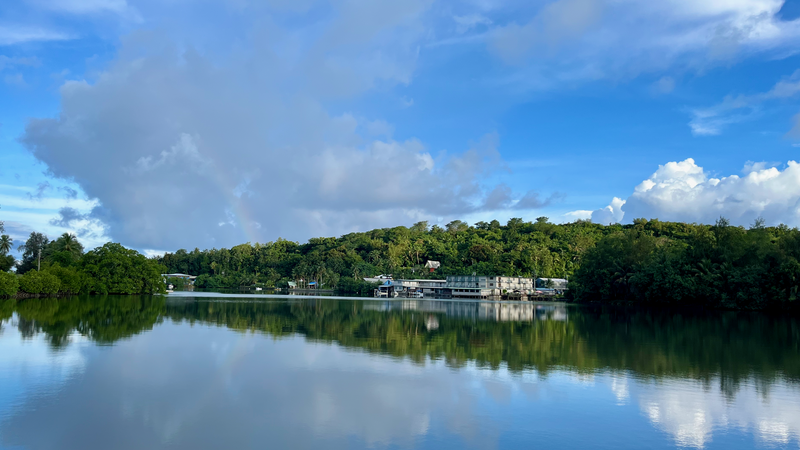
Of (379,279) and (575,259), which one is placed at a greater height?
(575,259)

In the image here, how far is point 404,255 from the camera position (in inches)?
4660

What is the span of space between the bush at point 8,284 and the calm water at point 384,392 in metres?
27.4

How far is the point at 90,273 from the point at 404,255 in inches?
2787

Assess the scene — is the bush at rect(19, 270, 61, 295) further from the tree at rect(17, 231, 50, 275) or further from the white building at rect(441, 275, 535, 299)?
the white building at rect(441, 275, 535, 299)

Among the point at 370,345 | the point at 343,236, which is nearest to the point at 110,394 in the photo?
the point at 370,345

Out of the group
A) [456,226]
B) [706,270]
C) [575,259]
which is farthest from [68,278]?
[456,226]

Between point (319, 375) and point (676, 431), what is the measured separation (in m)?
7.81

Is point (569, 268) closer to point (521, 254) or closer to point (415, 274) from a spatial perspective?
point (521, 254)

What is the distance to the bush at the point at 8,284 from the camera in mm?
42719

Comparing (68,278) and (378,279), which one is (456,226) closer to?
(378,279)

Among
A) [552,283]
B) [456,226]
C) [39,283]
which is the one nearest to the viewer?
[39,283]

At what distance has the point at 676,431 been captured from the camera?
8930 millimetres

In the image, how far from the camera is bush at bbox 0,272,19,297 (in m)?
42.7

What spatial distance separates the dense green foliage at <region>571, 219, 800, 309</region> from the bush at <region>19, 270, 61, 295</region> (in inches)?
2210
